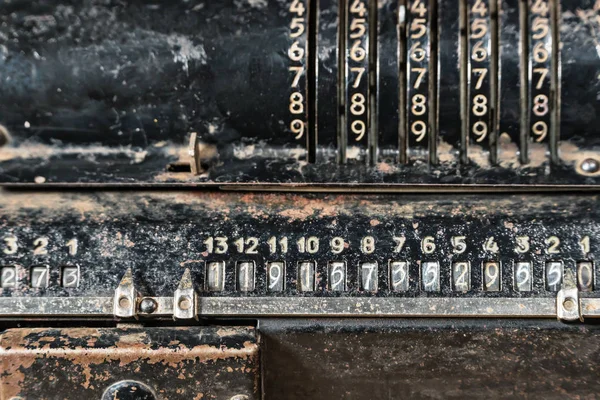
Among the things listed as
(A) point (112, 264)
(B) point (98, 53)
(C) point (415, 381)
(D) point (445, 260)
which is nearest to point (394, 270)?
(D) point (445, 260)

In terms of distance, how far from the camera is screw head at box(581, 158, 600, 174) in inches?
43.7

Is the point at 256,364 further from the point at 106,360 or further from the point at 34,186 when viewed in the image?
the point at 34,186

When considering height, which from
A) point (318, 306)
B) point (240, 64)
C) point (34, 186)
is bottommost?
point (318, 306)

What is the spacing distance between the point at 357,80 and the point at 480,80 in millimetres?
222

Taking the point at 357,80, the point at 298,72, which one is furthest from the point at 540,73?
the point at 298,72

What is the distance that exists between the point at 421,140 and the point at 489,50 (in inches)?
7.9

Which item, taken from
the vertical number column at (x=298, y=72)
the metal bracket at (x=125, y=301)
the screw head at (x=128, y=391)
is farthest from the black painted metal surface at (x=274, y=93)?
the screw head at (x=128, y=391)

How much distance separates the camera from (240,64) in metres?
1.13

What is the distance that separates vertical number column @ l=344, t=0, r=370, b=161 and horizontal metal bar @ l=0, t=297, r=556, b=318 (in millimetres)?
269

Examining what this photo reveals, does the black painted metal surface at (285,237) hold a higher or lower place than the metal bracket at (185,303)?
higher

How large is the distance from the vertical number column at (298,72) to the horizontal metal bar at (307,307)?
0.30 meters

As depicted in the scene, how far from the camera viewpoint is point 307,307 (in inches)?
43.6

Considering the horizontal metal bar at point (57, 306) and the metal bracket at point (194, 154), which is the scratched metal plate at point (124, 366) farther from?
the metal bracket at point (194, 154)

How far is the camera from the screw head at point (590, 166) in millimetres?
1109
